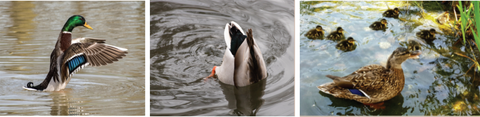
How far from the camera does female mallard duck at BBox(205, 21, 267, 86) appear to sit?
2.87 meters

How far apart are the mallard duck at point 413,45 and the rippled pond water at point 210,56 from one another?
3.65 ft

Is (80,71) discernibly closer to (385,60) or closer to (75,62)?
(75,62)

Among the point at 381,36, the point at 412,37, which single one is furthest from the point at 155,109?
the point at 412,37

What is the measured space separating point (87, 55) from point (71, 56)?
0.57ft

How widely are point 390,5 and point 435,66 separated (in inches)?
41.0

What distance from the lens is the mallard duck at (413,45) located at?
3215mm

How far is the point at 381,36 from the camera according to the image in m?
3.36

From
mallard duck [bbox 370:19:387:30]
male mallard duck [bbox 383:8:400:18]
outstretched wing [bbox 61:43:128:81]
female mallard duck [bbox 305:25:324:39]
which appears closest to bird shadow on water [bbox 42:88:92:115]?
outstretched wing [bbox 61:43:128:81]

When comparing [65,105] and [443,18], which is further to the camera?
[443,18]

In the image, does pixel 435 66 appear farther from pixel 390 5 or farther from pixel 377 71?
pixel 390 5

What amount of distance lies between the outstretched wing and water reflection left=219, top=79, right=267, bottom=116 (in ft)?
2.99

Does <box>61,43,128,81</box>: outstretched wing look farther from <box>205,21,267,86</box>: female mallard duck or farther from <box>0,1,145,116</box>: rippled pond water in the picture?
<box>205,21,267,86</box>: female mallard duck

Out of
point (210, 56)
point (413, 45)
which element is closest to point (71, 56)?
point (210, 56)

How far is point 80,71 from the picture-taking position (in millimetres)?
3086
